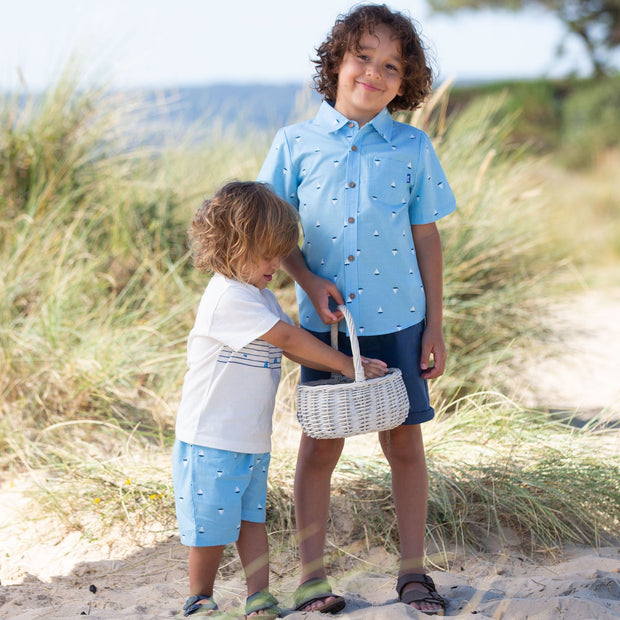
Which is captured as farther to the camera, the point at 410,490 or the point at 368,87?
the point at 410,490

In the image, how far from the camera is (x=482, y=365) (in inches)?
168

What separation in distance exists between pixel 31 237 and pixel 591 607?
140 inches

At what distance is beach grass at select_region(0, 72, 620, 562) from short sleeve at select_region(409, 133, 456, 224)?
107cm

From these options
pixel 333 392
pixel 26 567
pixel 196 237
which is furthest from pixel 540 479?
pixel 26 567

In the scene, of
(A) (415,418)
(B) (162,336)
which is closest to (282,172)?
(A) (415,418)

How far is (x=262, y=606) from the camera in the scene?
2238 mm

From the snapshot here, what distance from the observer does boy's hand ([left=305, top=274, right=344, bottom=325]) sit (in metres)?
2.23

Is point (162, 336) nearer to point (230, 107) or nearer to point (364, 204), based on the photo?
point (364, 204)

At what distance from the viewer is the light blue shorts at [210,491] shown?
216 centimetres

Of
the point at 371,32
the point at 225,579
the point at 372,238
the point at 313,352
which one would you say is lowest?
the point at 225,579

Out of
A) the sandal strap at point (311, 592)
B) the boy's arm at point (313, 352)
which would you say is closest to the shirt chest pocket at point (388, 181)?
the boy's arm at point (313, 352)

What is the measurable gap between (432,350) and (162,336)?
185 centimetres

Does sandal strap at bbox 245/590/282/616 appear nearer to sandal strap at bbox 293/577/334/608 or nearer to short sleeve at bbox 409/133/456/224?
sandal strap at bbox 293/577/334/608

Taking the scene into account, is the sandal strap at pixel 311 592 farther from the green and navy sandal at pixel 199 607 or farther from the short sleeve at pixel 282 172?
the short sleeve at pixel 282 172
